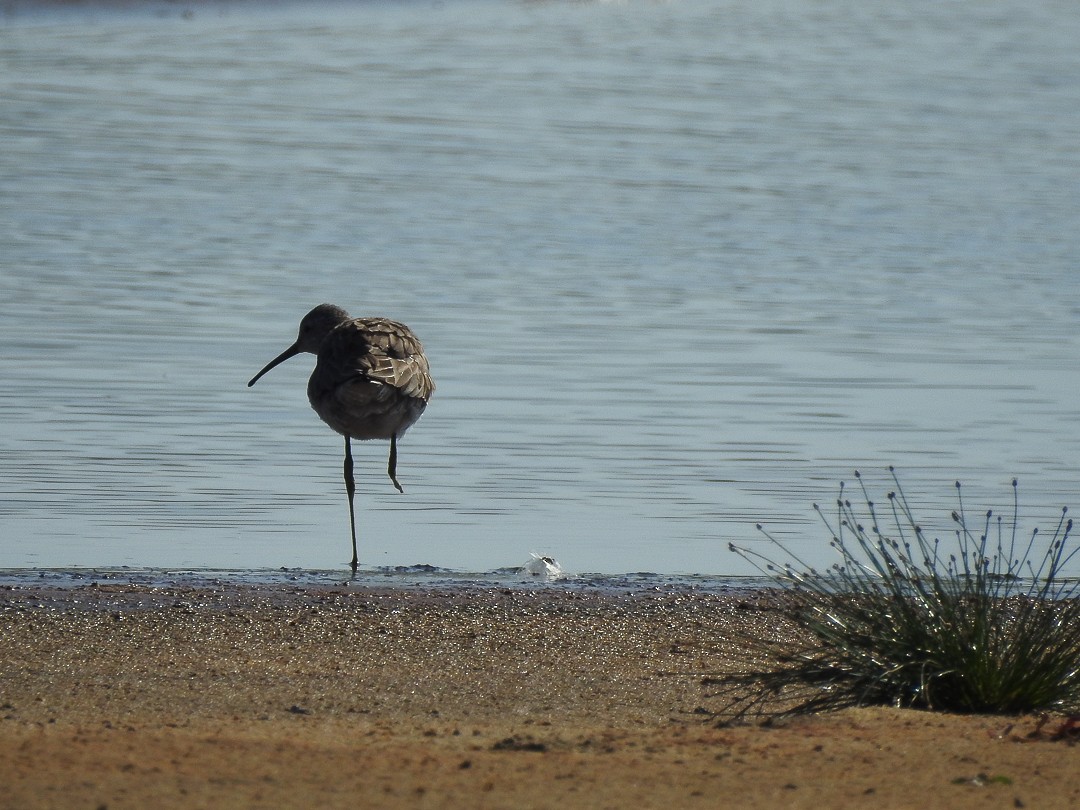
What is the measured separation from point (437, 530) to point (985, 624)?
14.4 feet

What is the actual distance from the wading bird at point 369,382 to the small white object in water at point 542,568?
114cm

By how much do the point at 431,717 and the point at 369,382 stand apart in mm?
3985

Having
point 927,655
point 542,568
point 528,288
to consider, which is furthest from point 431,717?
point 528,288

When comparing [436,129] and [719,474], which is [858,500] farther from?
[436,129]

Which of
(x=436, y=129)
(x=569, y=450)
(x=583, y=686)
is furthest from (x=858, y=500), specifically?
(x=436, y=129)

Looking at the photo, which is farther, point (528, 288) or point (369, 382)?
point (528, 288)

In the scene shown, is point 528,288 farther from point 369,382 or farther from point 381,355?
point 369,382

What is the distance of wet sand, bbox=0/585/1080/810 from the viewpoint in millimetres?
6094

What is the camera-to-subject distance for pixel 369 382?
→ 11086mm

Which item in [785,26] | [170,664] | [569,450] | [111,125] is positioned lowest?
[170,664]

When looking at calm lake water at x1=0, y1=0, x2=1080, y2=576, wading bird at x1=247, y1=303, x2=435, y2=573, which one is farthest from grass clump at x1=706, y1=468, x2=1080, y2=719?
wading bird at x1=247, y1=303, x2=435, y2=573

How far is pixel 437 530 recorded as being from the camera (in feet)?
36.6

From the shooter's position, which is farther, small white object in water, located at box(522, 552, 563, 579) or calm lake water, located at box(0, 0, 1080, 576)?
calm lake water, located at box(0, 0, 1080, 576)

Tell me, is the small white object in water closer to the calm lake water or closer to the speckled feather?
the calm lake water
